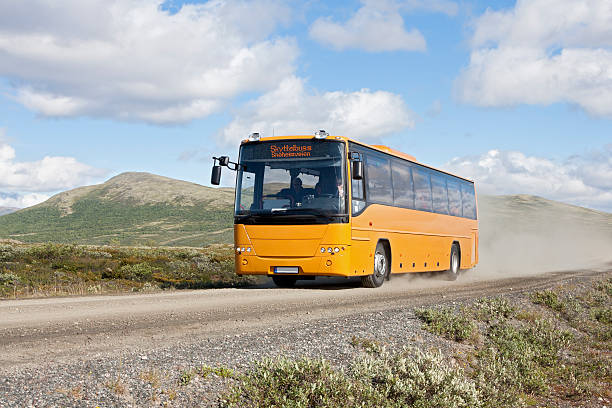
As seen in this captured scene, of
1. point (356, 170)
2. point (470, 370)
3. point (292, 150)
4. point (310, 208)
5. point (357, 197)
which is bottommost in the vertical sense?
point (470, 370)

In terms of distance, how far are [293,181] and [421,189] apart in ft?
21.5

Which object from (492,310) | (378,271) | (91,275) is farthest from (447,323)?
(91,275)

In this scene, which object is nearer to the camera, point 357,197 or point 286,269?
point 286,269

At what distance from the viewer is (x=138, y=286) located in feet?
62.6

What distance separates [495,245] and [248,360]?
39006mm

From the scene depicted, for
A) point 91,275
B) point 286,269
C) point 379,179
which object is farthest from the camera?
point 91,275

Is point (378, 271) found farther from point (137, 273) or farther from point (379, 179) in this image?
point (137, 273)

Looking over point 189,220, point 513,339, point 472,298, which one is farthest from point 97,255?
point 189,220

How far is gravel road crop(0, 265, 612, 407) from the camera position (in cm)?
578

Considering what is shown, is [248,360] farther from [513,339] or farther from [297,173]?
[297,173]

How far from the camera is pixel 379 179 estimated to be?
56.4 feet

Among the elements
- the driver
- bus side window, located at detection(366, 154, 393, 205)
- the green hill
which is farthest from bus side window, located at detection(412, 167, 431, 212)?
the green hill

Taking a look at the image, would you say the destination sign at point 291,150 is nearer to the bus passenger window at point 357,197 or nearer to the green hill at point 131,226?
the bus passenger window at point 357,197

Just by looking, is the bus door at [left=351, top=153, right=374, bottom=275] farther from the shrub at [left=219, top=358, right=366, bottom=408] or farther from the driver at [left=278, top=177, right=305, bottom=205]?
the shrub at [left=219, top=358, right=366, bottom=408]
